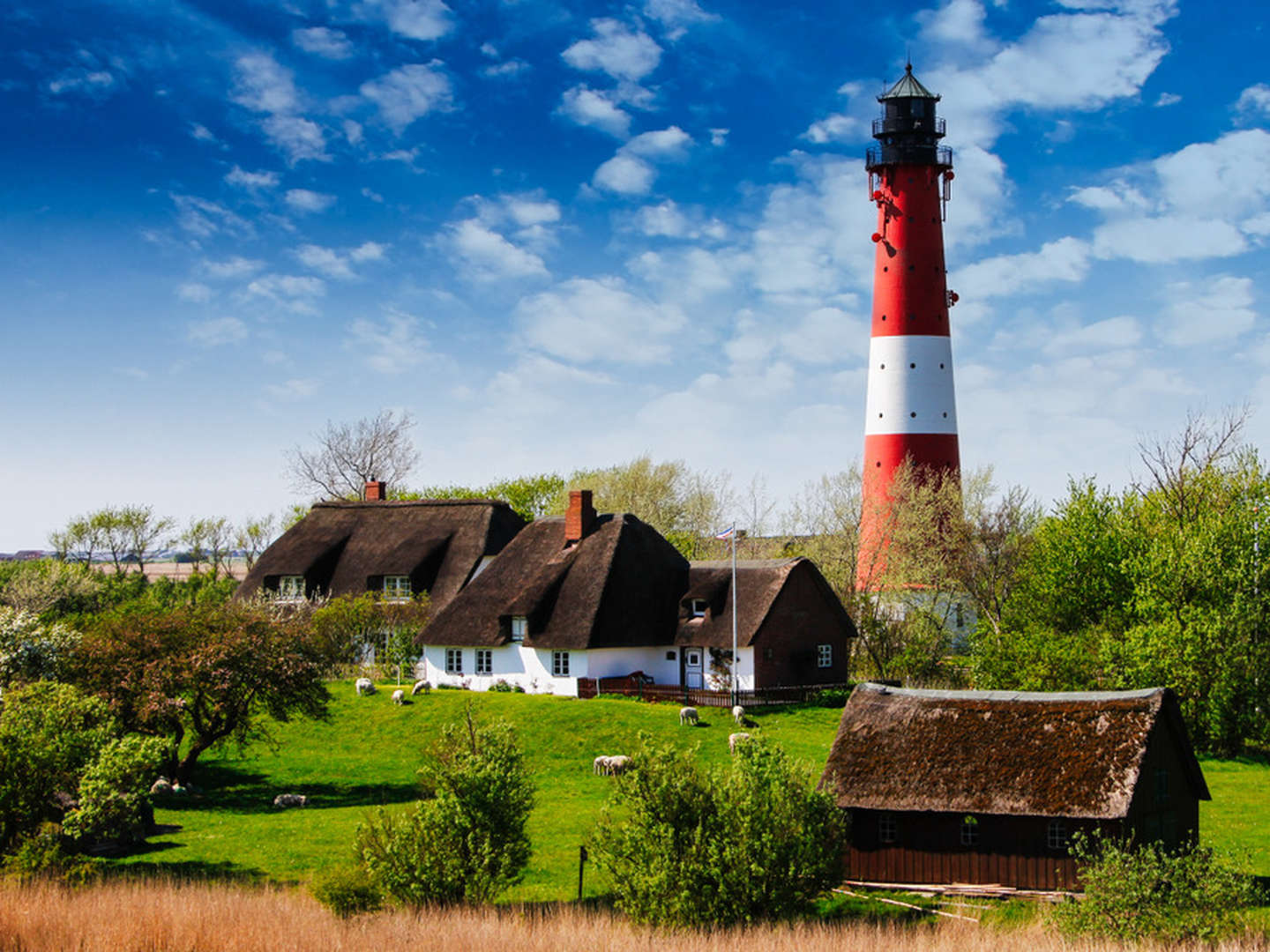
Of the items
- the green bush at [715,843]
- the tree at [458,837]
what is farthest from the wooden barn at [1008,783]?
the tree at [458,837]

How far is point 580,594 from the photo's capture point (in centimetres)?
4534

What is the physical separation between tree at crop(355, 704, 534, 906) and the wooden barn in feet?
21.6

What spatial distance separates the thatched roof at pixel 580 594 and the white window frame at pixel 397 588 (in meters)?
5.81

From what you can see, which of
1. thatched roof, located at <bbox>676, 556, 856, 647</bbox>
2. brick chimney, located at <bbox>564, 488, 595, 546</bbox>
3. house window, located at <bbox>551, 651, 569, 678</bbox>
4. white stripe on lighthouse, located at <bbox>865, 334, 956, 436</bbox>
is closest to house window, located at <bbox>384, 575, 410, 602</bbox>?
brick chimney, located at <bbox>564, 488, 595, 546</bbox>

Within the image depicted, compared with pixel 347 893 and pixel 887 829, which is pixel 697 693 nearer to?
pixel 887 829

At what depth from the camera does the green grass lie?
2497cm

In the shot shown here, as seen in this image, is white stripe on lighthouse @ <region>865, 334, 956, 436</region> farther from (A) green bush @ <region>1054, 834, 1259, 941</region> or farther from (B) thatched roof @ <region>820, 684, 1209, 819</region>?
(A) green bush @ <region>1054, 834, 1259, 941</region>

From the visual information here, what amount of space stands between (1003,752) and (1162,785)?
3.02 metres

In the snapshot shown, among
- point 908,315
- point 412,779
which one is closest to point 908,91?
point 908,315

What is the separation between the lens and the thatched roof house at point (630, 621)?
4397 cm

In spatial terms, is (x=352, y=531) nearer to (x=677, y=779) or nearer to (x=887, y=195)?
Result: (x=887, y=195)

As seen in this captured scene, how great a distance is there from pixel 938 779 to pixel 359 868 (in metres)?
11.0

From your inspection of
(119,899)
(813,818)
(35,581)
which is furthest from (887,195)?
(35,581)

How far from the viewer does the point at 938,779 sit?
24391mm
